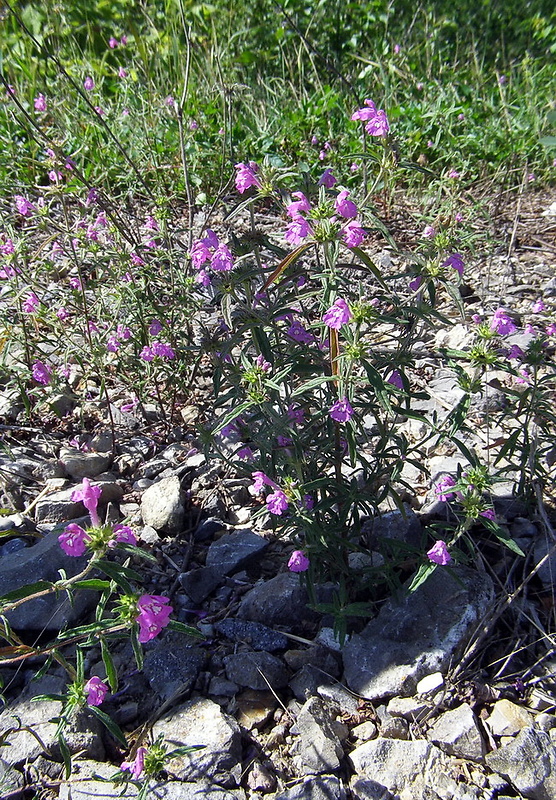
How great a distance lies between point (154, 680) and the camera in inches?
83.6

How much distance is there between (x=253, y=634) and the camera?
225cm

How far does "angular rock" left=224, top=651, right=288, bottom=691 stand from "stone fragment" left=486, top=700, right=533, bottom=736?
2.07 ft

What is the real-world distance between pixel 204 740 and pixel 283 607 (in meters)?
0.51

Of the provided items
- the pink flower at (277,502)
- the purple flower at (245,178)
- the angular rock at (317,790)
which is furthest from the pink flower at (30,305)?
the angular rock at (317,790)

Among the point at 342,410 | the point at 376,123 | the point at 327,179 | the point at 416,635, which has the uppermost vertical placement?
the point at 376,123

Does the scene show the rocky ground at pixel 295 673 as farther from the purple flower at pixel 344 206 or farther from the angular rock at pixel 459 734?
the purple flower at pixel 344 206

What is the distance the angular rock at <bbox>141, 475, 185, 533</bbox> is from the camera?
2.71m

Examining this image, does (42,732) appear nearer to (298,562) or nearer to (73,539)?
(73,539)

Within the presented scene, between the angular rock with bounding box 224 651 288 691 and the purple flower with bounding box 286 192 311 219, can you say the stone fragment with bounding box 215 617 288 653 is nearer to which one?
the angular rock with bounding box 224 651 288 691

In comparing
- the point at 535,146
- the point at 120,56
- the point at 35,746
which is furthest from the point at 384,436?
the point at 120,56

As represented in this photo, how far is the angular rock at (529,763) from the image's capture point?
177 centimetres

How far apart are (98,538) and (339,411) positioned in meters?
0.73

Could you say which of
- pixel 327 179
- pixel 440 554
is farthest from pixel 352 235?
pixel 440 554

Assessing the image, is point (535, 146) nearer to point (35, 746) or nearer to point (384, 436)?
point (384, 436)
